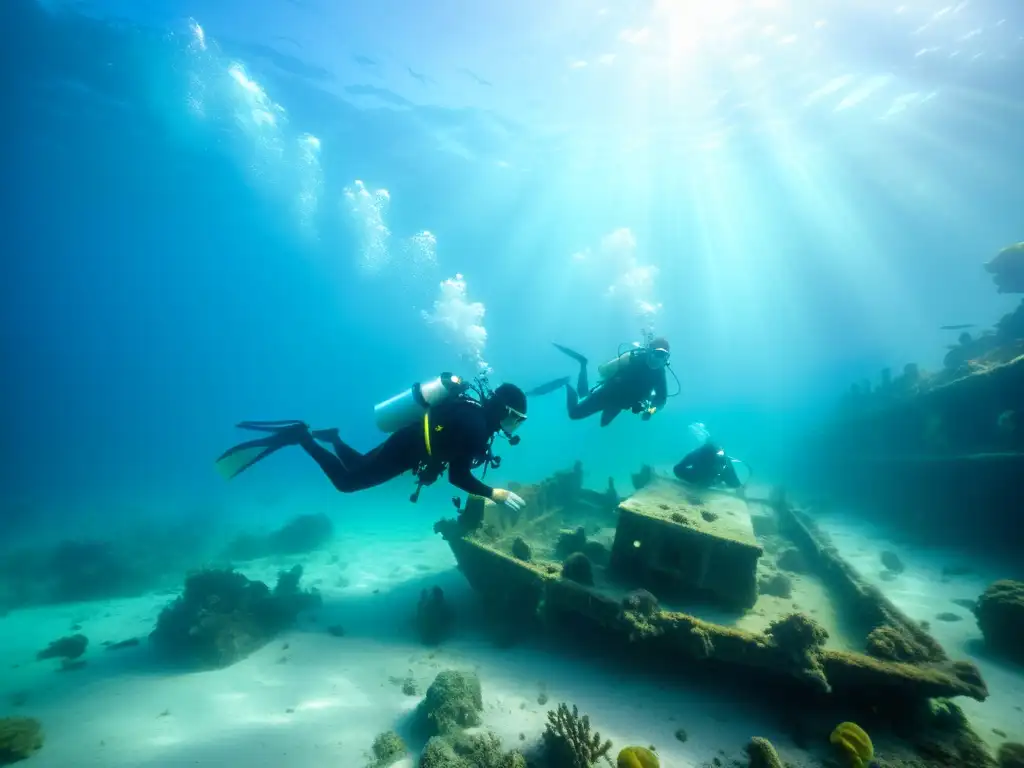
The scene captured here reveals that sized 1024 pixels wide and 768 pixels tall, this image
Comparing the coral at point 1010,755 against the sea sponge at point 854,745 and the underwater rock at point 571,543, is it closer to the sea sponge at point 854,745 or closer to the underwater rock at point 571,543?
the sea sponge at point 854,745

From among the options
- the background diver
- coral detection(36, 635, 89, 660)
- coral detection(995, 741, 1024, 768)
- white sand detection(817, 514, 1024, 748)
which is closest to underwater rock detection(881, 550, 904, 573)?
white sand detection(817, 514, 1024, 748)

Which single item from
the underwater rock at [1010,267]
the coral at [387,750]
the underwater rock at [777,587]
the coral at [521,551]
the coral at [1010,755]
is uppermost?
the underwater rock at [1010,267]

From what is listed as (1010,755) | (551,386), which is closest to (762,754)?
(1010,755)

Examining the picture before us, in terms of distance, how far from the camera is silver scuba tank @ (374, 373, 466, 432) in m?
6.10

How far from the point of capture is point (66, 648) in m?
8.90

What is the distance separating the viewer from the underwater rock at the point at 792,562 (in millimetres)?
8484

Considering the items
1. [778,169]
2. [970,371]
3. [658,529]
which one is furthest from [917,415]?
[778,169]

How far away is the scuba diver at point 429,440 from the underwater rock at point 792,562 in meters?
6.72

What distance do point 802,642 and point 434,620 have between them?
221 inches

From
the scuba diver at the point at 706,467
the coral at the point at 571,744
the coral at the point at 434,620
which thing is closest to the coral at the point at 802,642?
the coral at the point at 571,744

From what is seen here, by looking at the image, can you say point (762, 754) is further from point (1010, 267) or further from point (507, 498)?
point (1010, 267)

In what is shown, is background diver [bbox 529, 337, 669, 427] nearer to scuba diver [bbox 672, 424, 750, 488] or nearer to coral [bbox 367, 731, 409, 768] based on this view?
scuba diver [bbox 672, 424, 750, 488]

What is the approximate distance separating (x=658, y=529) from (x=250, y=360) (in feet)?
547

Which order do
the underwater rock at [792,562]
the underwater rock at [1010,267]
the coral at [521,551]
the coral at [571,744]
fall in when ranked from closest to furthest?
1. the coral at [571,744]
2. the coral at [521,551]
3. the underwater rock at [792,562]
4. the underwater rock at [1010,267]
